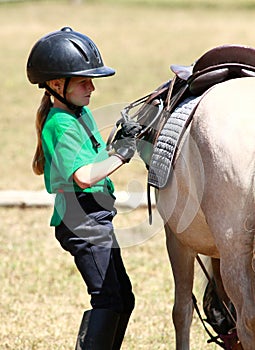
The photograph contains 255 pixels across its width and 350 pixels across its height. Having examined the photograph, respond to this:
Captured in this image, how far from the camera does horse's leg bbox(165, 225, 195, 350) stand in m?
3.71

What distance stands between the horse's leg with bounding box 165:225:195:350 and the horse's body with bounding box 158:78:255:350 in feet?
1.15

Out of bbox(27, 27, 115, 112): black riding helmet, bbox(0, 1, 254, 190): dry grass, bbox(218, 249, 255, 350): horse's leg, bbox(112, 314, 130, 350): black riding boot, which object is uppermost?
bbox(27, 27, 115, 112): black riding helmet

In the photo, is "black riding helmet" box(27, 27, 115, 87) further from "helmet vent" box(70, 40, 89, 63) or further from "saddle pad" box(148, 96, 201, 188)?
"saddle pad" box(148, 96, 201, 188)

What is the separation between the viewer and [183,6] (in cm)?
2598

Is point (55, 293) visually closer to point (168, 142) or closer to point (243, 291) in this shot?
point (168, 142)

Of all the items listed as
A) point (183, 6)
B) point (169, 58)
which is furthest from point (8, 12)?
point (169, 58)

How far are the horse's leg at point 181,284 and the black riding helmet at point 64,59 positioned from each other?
811mm

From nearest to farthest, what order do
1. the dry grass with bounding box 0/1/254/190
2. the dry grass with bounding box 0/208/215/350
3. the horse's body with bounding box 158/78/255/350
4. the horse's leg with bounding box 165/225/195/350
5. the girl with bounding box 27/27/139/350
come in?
the horse's body with bounding box 158/78/255/350
the girl with bounding box 27/27/139/350
the horse's leg with bounding box 165/225/195/350
the dry grass with bounding box 0/208/215/350
the dry grass with bounding box 0/1/254/190

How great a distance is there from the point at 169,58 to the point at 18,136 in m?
6.44

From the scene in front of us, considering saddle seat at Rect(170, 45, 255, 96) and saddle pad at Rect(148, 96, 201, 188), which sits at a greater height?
saddle seat at Rect(170, 45, 255, 96)

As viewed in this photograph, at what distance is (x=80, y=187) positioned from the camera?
3.41m

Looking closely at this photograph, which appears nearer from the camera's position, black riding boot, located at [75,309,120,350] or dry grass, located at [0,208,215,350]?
black riding boot, located at [75,309,120,350]

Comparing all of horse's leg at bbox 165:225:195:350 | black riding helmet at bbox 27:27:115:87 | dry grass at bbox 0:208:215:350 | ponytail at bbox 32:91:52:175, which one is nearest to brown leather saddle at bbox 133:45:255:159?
black riding helmet at bbox 27:27:115:87

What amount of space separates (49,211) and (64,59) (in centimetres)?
374
